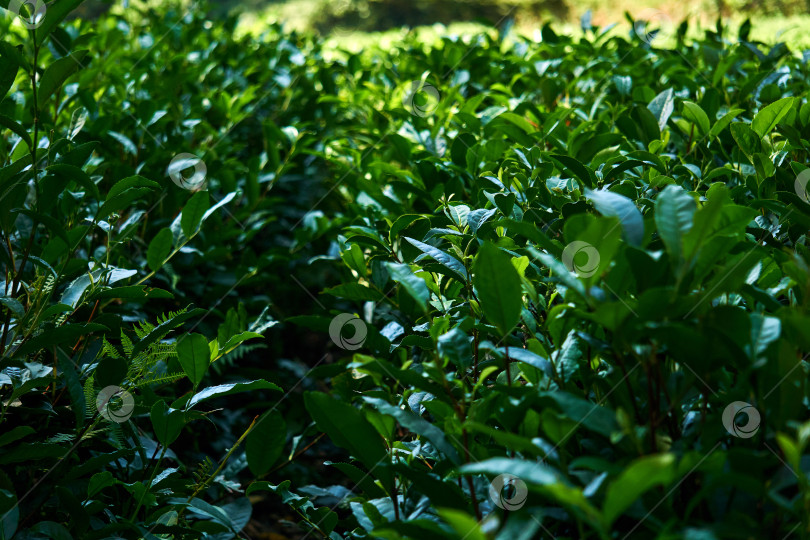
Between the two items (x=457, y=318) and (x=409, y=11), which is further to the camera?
(x=409, y=11)

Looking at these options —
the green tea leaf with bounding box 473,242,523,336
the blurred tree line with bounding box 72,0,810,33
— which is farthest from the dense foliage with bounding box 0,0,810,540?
the blurred tree line with bounding box 72,0,810,33

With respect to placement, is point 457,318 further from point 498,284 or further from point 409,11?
point 409,11

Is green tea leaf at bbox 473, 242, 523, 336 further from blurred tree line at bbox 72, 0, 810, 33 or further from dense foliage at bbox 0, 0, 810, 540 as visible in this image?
blurred tree line at bbox 72, 0, 810, 33

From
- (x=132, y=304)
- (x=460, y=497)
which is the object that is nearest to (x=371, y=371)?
(x=460, y=497)

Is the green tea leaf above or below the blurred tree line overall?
below

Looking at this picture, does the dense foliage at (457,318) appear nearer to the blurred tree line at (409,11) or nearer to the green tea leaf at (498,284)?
the green tea leaf at (498,284)

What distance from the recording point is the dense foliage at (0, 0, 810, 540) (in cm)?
91

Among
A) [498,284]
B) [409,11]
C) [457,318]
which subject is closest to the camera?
[498,284]

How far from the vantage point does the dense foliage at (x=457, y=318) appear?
2.97 ft

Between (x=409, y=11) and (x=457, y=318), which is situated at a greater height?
(x=409, y=11)

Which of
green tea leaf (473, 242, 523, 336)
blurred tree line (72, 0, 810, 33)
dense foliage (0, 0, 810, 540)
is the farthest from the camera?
blurred tree line (72, 0, 810, 33)

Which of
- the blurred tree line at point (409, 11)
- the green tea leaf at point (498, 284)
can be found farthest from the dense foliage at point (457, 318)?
the blurred tree line at point (409, 11)

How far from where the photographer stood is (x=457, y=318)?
1355 mm

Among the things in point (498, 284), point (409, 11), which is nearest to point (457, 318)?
point (498, 284)
